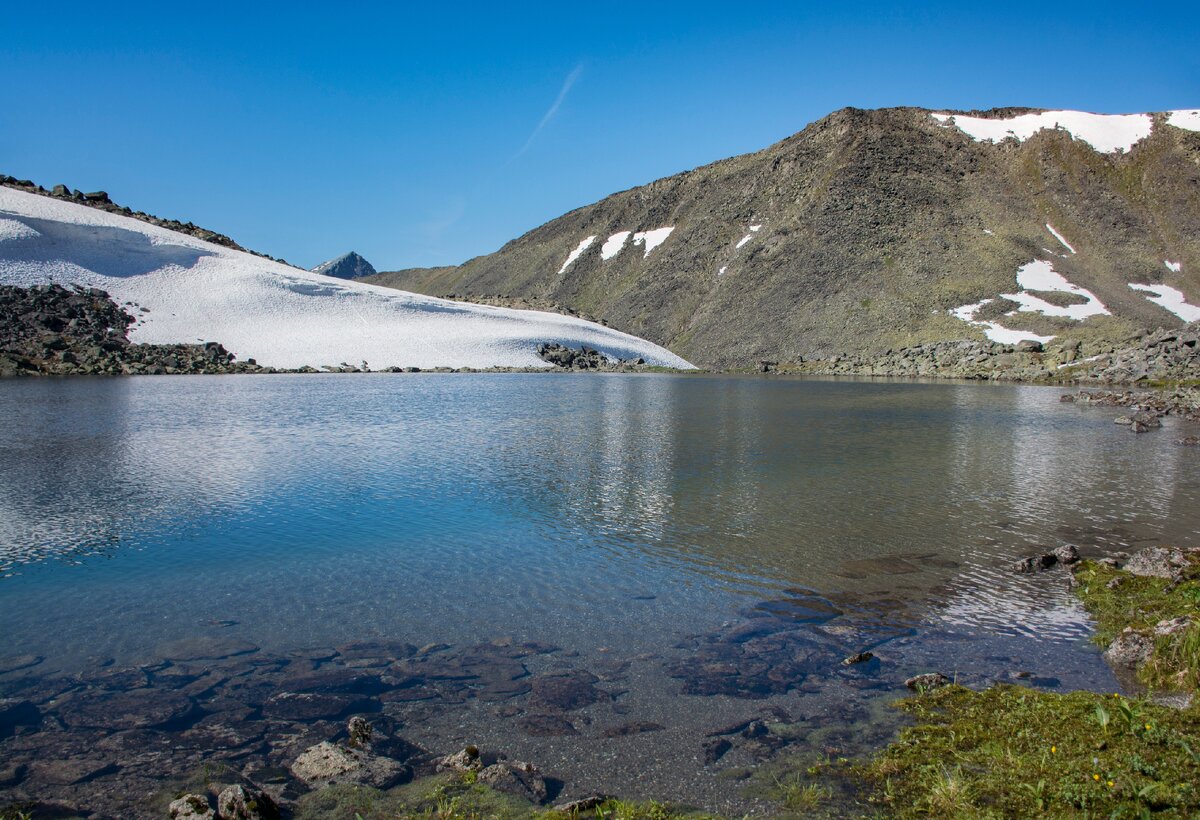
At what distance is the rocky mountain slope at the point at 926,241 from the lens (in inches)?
3396

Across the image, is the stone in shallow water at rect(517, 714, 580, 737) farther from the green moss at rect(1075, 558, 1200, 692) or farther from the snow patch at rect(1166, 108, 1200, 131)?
the snow patch at rect(1166, 108, 1200, 131)

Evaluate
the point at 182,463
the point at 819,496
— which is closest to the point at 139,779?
the point at 819,496

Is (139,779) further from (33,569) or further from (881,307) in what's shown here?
→ (881,307)

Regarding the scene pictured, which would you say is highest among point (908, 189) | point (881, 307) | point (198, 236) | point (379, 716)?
point (908, 189)

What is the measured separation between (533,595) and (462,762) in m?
4.41

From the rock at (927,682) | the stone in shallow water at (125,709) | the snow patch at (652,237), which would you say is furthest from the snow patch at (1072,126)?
the stone in shallow water at (125,709)

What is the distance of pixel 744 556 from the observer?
1260 centimetres

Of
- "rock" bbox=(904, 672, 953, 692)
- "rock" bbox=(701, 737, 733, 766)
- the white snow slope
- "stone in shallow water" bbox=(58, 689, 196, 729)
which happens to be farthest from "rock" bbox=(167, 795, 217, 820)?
the white snow slope

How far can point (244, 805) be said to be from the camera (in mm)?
5355

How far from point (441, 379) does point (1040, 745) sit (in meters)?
54.8

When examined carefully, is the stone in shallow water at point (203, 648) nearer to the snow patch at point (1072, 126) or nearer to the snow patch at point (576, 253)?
the snow patch at point (1072, 126)

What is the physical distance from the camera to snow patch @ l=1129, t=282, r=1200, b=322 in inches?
3226

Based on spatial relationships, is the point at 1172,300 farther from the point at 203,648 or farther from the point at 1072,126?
the point at 203,648

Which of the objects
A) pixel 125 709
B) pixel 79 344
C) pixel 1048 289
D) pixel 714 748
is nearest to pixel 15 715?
pixel 125 709
